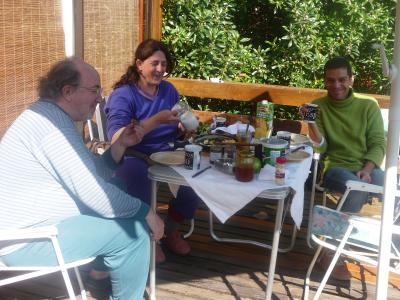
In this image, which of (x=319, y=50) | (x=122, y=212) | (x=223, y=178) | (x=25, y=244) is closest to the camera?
(x=25, y=244)

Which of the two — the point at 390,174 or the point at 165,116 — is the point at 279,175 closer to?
the point at 390,174

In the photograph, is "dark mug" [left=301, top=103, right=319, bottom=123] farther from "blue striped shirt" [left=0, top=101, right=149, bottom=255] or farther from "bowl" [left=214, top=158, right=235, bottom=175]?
"blue striped shirt" [left=0, top=101, right=149, bottom=255]

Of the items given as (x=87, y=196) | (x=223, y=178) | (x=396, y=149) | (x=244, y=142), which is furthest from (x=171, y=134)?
(x=396, y=149)

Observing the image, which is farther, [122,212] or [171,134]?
[171,134]

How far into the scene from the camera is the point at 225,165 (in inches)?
89.5

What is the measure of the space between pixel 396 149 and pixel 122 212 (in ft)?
3.64

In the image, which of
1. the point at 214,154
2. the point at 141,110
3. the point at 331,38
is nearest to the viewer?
the point at 214,154

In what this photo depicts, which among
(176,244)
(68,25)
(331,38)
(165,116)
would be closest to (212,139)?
(165,116)

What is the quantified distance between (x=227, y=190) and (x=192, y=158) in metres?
0.25

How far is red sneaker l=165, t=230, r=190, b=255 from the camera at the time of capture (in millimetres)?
2980

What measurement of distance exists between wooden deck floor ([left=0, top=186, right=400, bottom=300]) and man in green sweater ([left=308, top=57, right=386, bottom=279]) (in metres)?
0.55

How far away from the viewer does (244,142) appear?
242cm

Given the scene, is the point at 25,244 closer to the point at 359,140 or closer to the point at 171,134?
the point at 171,134

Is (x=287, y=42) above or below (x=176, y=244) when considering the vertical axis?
above
